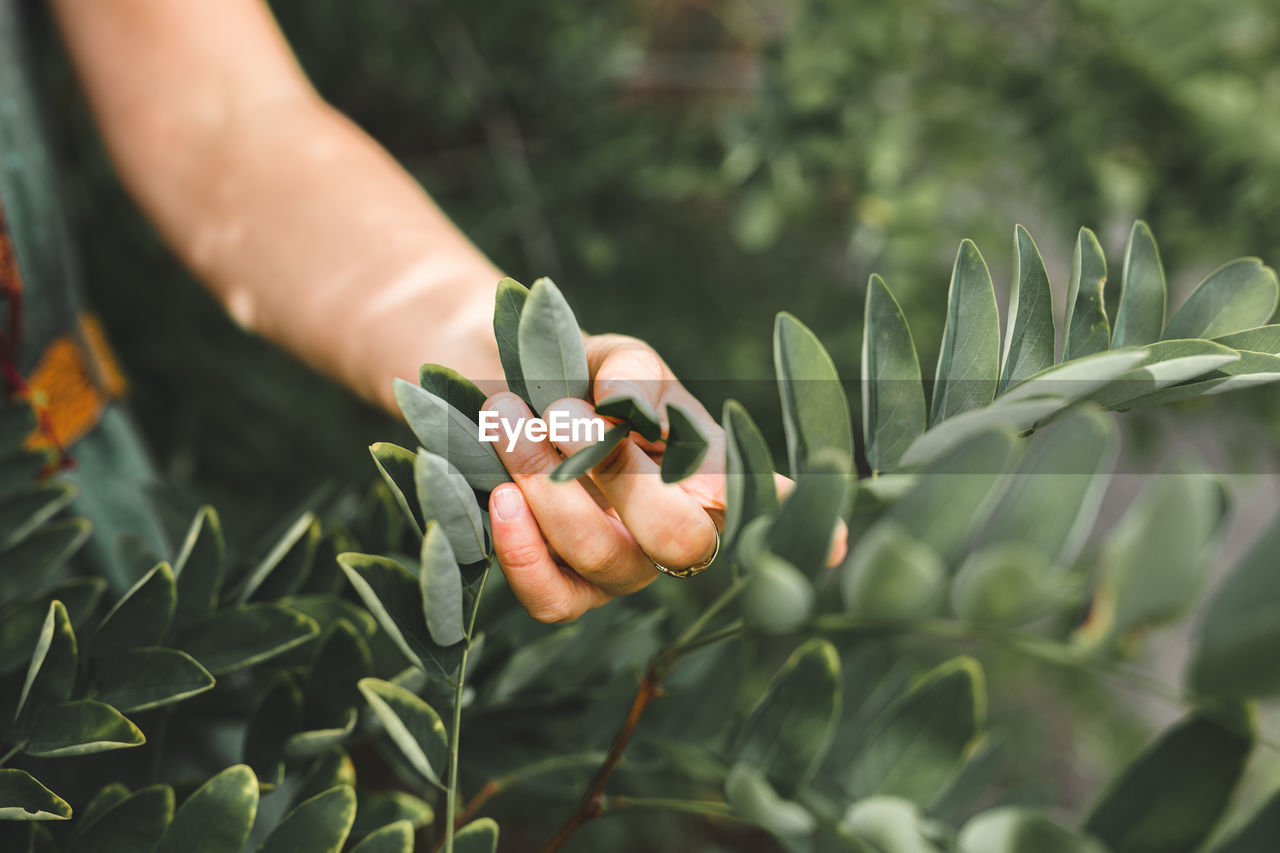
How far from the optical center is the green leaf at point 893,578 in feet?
0.64

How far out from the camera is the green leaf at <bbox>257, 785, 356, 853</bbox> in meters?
0.27

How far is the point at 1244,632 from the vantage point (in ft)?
0.57

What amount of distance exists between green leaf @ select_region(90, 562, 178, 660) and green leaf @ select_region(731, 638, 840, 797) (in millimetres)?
234

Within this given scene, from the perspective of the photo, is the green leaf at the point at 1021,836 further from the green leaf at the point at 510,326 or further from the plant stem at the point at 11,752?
the plant stem at the point at 11,752

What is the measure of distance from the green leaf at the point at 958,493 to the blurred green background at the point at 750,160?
0.60 m

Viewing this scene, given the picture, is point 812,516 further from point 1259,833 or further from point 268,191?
point 268,191

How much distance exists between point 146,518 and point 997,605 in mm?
593

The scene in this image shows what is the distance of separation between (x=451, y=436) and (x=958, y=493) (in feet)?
0.56

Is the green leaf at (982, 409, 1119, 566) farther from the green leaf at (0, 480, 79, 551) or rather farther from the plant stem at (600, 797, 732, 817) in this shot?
the green leaf at (0, 480, 79, 551)

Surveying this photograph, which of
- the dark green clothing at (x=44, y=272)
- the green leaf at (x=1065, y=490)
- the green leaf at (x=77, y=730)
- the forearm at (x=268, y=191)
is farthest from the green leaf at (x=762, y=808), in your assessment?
the dark green clothing at (x=44, y=272)

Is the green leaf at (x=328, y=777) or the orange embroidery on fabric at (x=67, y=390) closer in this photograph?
the green leaf at (x=328, y=777)

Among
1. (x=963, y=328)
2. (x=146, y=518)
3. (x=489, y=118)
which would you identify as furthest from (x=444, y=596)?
(x=489, y=118)

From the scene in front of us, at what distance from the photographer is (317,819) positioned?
27 cm

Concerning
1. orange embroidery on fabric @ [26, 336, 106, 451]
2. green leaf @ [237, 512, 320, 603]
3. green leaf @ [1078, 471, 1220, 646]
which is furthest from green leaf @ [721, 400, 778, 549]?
orange embroidery on fabric @ [26, 336, 106, 451]
